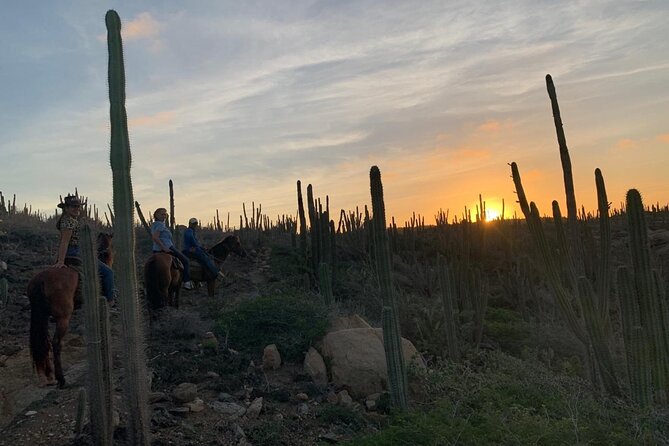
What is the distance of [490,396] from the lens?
22.8 feet

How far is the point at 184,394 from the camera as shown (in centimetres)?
708

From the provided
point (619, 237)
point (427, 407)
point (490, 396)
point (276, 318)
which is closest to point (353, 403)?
point (427, 407)

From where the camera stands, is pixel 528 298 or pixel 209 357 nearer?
pixel 209 357

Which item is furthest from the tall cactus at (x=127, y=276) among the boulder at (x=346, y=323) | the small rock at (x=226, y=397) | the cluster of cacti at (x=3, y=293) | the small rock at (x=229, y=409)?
the cluster of cacti at (x=3, y=293)

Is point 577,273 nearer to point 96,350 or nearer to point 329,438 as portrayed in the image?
point 329,438

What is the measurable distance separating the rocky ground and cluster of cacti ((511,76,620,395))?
9.01ft

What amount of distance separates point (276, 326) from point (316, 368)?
1.51 meters

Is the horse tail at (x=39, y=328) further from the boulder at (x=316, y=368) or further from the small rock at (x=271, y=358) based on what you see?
the boulder at (x=316, y=368)

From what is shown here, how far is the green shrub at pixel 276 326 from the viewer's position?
31.3 ft

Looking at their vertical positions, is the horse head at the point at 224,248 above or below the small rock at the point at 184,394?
above

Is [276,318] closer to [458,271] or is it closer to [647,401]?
[458,271]

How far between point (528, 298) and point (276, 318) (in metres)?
7.00

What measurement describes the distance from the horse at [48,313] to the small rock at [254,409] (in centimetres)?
223

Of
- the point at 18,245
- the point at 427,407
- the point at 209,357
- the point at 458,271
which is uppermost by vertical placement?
the point at 18,245
